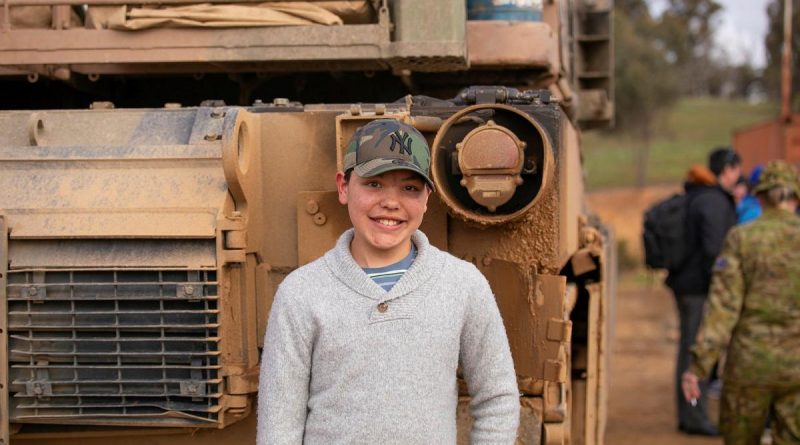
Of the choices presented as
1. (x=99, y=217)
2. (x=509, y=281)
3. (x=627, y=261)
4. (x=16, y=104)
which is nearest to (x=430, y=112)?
(x=509, y=281)

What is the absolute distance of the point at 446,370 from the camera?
2697mm

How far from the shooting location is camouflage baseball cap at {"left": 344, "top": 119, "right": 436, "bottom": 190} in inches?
105

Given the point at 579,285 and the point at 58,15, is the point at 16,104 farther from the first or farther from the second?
the point at 579,285

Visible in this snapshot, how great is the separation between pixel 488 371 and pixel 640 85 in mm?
30854

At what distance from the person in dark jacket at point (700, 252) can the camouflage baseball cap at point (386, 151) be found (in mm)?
5144

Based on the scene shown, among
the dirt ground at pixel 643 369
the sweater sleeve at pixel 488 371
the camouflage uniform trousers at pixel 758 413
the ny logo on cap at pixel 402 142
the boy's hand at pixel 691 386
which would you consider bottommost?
the dirt ground at pixel 643 369

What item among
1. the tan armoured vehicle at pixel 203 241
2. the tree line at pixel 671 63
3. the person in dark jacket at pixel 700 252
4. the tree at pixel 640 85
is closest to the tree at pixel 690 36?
the tree line at pixel 671 63

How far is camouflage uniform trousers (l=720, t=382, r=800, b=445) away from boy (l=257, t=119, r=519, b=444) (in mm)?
2857

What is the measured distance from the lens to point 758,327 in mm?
5250

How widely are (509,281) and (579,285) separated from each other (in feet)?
3.94

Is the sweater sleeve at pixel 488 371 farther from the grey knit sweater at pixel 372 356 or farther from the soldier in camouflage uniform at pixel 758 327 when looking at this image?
the soldier in camouflage uniform at pixel 758 327

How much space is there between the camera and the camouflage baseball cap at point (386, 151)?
8.75 ft

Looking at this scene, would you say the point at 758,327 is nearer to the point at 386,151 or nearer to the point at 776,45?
the point at 386,151

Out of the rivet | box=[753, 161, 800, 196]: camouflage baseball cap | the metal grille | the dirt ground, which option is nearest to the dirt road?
the dirt ground
